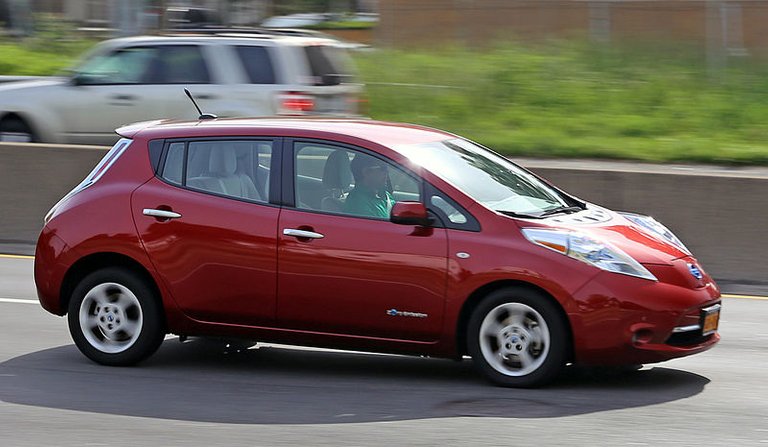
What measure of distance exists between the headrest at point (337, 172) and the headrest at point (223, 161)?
586 millimetres

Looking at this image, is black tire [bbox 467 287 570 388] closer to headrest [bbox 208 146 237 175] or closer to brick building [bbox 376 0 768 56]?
headrest [bbox 208 146 237 175]

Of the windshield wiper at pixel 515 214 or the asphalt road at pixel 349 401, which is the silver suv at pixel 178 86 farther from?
the windshield wiper at pixel 515 214

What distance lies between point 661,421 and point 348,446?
5.24ft

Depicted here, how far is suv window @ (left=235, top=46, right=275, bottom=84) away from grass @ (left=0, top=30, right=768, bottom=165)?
4854 millimetres

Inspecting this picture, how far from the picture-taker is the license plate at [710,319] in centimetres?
737

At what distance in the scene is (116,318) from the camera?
Result: 316 inches

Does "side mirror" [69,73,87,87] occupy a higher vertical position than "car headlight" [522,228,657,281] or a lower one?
higher

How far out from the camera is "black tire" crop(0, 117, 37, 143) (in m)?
16.5

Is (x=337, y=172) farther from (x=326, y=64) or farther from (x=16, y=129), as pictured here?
(x=16, y=129)

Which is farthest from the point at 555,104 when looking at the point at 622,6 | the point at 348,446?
the point at 348,446

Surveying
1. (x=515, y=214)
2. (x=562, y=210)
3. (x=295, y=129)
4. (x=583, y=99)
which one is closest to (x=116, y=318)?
(x=295, y=129)

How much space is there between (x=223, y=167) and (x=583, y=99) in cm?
1518

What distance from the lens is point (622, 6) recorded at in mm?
25297

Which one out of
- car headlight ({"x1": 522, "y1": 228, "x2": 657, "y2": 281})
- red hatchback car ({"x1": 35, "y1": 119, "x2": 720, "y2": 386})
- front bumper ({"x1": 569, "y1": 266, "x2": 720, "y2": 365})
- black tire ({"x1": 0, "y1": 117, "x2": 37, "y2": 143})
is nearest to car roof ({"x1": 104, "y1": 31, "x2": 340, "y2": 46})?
black tire ({"x1": 0, "y1": 117, "x2": 37, "y2": 143})
